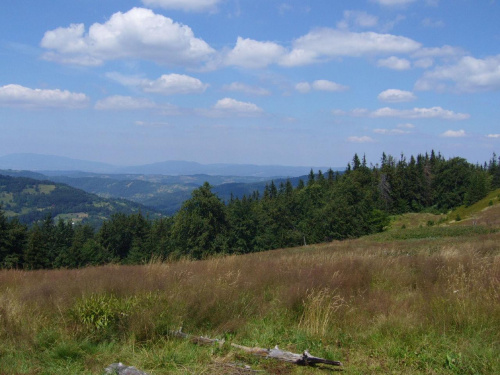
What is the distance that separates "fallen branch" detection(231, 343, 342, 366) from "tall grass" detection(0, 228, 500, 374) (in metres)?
0.09

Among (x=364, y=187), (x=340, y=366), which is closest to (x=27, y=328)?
(x=340, y=366)

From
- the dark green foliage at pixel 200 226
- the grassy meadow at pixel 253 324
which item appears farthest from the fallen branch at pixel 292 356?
the dark green foliage at pixel 200 226

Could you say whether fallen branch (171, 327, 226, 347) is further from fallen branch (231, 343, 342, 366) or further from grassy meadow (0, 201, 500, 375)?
fallen branch (231, 343, 342, 366)

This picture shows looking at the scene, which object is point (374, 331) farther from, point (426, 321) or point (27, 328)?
point (27, 328)

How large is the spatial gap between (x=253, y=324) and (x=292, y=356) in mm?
1164

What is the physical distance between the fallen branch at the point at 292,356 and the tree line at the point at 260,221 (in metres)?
30.4

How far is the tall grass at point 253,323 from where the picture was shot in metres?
3.80

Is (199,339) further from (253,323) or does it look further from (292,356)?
(292,356)

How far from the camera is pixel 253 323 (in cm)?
500

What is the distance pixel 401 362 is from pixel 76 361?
145 inches

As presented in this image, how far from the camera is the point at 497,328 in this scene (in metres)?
4.26

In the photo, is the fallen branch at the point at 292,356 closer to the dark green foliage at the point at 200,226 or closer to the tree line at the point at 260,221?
the tree line at the point at 260,221

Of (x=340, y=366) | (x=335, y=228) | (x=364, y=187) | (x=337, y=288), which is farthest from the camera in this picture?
(x=364, y=187)

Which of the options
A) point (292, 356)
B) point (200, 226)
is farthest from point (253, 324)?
point (200, 226)
